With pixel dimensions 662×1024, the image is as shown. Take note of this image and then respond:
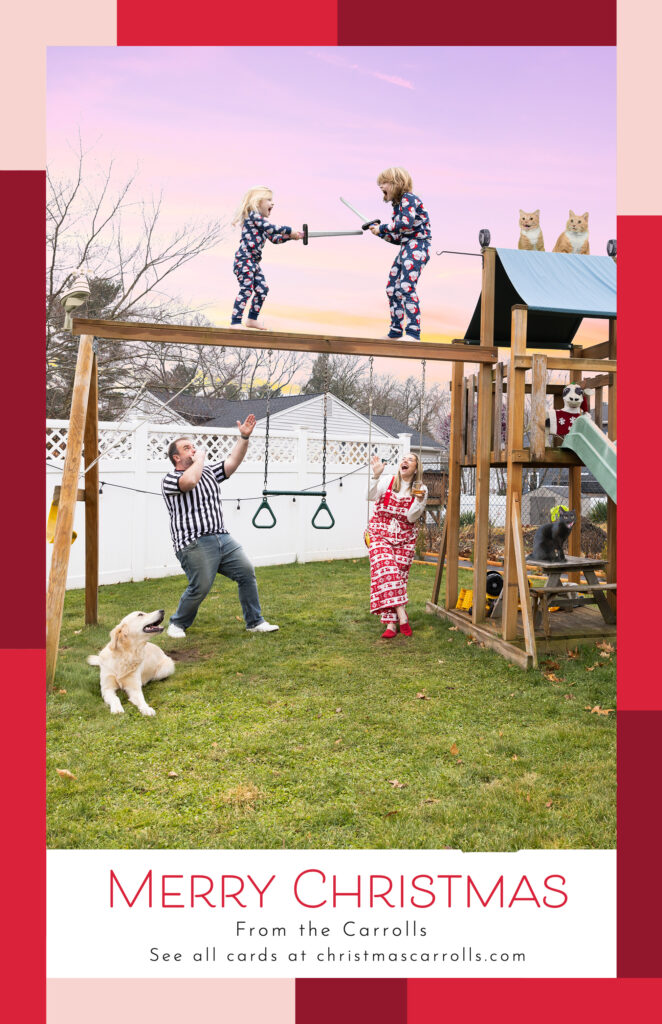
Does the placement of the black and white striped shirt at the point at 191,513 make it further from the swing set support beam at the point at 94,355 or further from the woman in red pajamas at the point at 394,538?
the woman in red pajamas at the point at 394,538

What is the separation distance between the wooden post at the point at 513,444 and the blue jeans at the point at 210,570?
2205 mm

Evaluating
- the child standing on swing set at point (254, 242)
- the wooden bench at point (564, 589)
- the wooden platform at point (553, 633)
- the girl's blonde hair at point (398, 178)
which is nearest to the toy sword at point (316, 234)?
the child standing on swing set at point (254, 242)

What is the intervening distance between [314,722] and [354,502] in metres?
8.58

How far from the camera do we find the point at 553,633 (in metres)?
5.96

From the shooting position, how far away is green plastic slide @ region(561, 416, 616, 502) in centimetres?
518

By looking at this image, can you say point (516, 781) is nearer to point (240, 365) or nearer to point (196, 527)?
point (196, 527)

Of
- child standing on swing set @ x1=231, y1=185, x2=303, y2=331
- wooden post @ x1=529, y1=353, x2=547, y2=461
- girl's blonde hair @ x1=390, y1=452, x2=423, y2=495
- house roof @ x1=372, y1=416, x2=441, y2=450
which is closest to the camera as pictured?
child standing on swing set @ x1=231, y1=185, x2=303, y2=331

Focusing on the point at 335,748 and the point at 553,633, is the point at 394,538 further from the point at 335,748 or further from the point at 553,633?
the point at 335,748

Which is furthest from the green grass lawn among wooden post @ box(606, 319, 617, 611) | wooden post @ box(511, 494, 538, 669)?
wooden post @ box(606, 319, 617, 611)

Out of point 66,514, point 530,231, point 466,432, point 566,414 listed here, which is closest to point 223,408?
point 466,432

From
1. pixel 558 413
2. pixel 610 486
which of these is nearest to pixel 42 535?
pixel 610 486

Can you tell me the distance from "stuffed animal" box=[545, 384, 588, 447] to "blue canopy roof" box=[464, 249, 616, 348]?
2.12 feet

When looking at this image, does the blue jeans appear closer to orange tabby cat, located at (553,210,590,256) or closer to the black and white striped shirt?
the black and white striped shirt

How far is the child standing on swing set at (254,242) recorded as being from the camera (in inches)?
209
